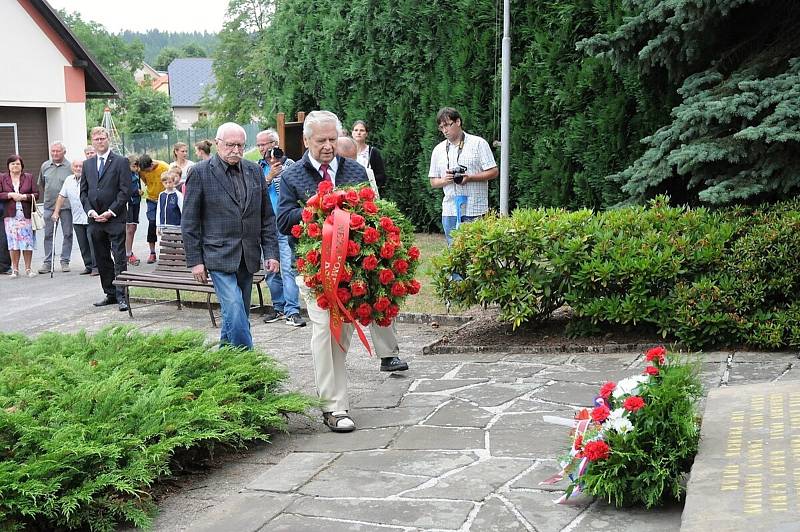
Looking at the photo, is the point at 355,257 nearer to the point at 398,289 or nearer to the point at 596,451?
the point at 398,289

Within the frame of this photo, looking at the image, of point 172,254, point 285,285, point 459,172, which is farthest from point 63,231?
point 459,172

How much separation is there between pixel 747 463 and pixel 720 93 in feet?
17.6

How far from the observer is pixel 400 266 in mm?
6520

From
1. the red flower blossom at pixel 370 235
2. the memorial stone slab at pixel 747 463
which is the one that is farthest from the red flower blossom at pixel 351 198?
the memorial stone slab at pixel 747 463


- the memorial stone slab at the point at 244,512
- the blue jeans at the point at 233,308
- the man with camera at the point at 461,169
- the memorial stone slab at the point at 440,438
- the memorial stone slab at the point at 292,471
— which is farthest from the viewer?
the man with camera at the point at 461,169

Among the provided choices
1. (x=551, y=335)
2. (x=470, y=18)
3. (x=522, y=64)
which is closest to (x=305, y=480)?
(x=551, y=335)

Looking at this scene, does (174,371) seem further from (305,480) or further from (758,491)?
(758,491)

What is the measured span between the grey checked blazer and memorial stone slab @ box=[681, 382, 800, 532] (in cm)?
369

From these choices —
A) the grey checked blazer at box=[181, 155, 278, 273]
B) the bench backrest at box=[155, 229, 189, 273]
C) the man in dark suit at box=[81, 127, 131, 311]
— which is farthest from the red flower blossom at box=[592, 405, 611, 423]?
the man in dark suit at box=[81, 127, 131, 311]

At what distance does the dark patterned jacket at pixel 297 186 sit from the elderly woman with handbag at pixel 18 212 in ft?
33.6

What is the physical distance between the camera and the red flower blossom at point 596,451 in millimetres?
4711

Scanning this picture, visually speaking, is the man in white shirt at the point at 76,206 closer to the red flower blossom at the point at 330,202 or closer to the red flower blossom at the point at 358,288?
the red flower blossom at the point at 330,202

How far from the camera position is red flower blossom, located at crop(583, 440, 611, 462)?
471cm

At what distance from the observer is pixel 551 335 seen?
8930mm
